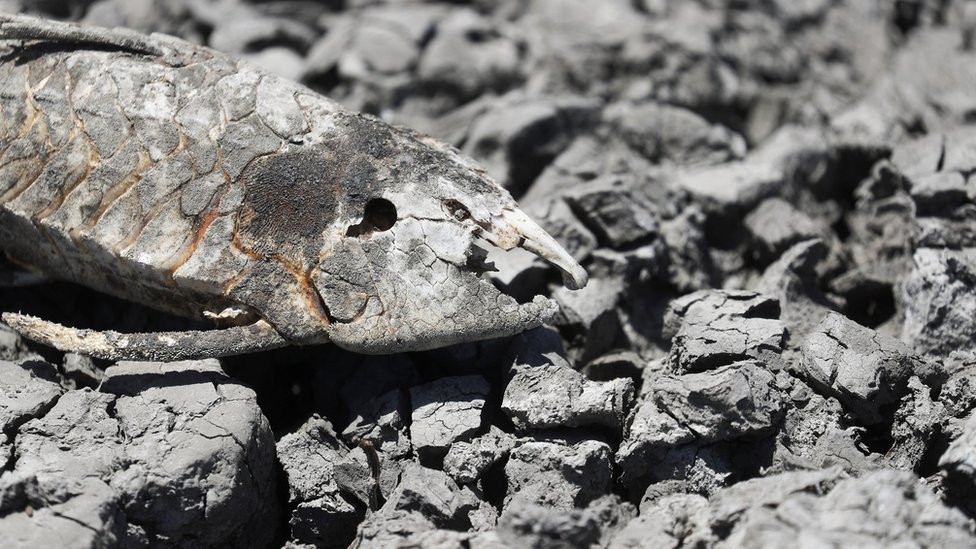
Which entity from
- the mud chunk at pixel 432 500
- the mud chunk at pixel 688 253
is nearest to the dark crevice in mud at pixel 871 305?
the mud chunk at pixel 688 253

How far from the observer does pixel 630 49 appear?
5160 mm

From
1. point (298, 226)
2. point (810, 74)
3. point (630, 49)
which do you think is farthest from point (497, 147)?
point (810, 74)

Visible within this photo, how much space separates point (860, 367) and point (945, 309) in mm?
653

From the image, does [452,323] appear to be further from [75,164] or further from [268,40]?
[268,40]

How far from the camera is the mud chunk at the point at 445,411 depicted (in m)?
2.99

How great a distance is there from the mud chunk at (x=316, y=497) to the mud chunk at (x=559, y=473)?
53cm

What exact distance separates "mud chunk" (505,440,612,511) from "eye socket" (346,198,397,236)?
922 millimetres

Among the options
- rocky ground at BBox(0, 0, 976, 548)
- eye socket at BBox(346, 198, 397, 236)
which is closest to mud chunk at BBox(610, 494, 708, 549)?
rocky ground at BBox(0, 0, 976, 548)

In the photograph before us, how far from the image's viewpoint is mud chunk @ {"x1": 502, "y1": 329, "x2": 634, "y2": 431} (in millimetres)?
2953

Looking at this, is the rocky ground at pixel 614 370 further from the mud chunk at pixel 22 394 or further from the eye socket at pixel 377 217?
the eye socket at pixel 377 217

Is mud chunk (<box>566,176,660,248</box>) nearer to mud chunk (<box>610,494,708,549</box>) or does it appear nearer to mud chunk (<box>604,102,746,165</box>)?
mud chunk (<box>604,102,746,165</box>)

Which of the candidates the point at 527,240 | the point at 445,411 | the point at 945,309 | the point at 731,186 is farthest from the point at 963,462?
the point at 731,186

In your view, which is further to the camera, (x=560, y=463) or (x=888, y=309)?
(x=888, y=309)

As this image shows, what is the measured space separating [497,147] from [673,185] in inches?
35.7
